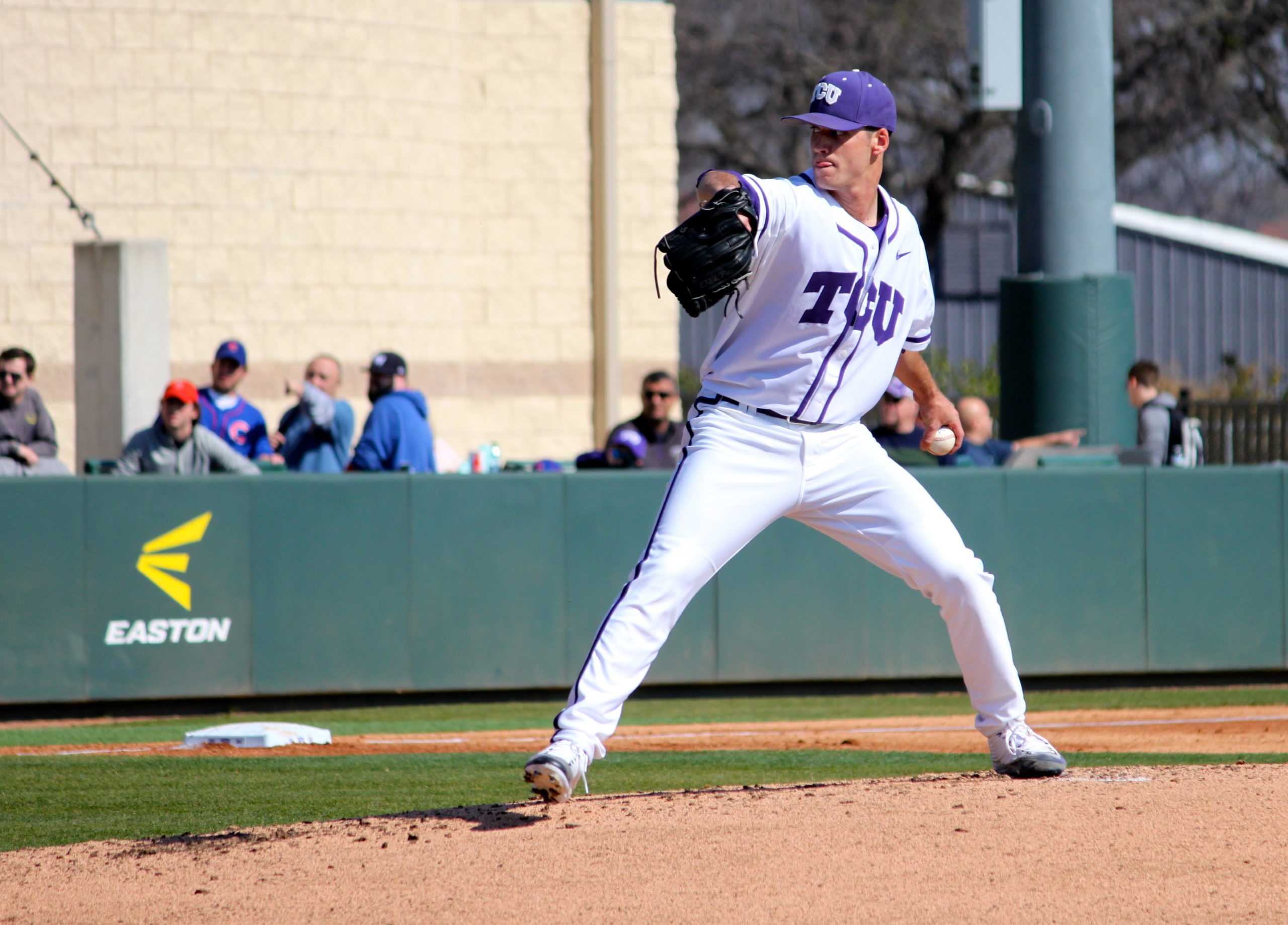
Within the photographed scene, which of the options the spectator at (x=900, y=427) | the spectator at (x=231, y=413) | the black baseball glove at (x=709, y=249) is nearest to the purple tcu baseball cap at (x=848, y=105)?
the black baseball glove at (x=709, y=249)

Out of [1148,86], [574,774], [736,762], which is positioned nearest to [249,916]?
[574,774]

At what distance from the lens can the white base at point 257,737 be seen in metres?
8.10

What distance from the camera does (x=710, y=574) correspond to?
4859mm

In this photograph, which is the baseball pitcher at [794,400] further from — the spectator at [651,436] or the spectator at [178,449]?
the spectator at [178,449]

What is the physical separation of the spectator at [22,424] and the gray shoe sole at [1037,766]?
275 inches

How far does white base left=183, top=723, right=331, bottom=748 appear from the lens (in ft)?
26.6

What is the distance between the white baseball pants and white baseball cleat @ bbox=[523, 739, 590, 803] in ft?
0.14

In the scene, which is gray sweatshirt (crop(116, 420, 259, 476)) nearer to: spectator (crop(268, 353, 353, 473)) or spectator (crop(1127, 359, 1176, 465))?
spectator (crop(268, 353, 353, 473))

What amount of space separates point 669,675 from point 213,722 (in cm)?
273

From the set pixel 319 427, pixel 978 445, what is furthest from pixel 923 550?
pixel 319 427

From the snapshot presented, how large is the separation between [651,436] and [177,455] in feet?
9.79

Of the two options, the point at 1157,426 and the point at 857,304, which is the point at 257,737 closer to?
the point at 857,304

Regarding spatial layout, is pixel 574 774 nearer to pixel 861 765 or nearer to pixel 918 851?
pixel 918 851

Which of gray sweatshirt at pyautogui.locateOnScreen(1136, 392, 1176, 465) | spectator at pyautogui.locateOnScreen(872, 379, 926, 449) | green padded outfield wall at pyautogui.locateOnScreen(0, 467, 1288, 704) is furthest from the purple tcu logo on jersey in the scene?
gray sweatshirt at pyautogui.locateOnScreen(1136, 392, 1176, 465)
